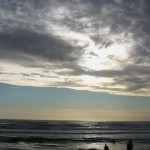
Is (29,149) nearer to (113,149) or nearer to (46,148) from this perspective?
(46,148)

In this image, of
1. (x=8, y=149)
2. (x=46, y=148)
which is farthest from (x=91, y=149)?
(x=8, y=149)

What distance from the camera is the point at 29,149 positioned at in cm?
3731

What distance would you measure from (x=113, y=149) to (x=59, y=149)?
20.7 feet

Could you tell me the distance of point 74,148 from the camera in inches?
1523

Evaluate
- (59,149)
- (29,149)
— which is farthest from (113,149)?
(29,149)

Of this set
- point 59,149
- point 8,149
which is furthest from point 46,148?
point 8,149

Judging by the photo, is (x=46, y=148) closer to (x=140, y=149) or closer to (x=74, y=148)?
(x=74, y=148)

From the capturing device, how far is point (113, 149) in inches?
1518

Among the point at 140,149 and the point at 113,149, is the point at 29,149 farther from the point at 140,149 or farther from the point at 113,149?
the point at 140,149

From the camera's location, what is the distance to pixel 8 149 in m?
36.7

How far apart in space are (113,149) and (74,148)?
4533mm

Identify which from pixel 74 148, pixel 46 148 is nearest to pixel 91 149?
pixel 74 148

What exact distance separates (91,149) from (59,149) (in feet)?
12.2

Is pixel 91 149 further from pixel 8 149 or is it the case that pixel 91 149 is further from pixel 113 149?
pixel 8 149
